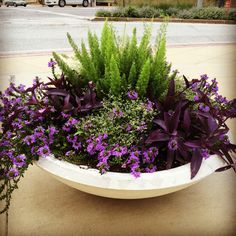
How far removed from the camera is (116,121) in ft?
6.08

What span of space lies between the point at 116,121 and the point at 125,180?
39cm

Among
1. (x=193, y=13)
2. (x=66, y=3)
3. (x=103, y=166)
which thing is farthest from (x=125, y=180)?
(x=66, y=3)

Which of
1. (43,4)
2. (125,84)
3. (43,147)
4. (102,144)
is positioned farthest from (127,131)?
(43,4)

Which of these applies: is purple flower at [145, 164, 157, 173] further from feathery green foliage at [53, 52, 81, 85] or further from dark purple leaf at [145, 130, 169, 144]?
feathery green foliage at [53, 52, 81, 85]

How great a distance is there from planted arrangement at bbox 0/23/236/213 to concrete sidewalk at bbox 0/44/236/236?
0.82 ft

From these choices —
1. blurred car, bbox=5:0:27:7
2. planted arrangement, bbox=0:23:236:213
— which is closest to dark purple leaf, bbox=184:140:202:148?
planted arrangement, bbox=0:23:236:213

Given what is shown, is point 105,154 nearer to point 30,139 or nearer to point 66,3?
point 30,139

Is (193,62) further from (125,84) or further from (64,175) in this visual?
(64,175)

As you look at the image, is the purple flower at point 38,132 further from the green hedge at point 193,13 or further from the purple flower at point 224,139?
the green hedge at point 193,13

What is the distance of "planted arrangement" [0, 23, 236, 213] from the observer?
1.69 m

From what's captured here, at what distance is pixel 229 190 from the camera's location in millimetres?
2164

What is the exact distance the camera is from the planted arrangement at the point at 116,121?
5.54 feet

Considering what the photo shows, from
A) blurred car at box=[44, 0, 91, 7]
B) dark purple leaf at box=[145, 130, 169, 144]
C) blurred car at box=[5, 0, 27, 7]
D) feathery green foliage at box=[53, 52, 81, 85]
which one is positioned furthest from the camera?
blurred car at box=[44, 0, 91, 7]

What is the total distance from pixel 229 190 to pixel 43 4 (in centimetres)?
2369
